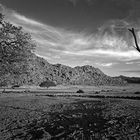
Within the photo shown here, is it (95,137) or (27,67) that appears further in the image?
(27,67)

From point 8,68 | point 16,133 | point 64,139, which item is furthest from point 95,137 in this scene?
point 8,68

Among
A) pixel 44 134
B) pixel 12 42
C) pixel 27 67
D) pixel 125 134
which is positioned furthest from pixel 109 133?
pixel 12 42

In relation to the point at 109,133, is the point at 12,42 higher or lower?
higher

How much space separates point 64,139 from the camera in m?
10.4

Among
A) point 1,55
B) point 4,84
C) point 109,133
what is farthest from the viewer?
point 4,84

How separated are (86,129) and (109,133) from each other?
1.90 m

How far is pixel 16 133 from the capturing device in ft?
38.0

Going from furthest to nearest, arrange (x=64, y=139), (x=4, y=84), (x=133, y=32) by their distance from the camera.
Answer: (x=4, y=84), (x=64, y=139), (x=133, y=32)

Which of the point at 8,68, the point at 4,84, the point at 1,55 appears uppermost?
the point at 1,55

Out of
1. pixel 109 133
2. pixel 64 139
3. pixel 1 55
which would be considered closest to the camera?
pixel 64 139

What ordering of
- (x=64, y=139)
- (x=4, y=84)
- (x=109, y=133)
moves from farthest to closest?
(x=4, y=84) < (x=109, y=133) < (x=64, y=139)

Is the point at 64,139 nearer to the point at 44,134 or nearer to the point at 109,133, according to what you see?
the point at 44,134

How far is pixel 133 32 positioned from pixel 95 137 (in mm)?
6945

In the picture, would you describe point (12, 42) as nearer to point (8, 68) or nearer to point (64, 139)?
point (8, 68)
